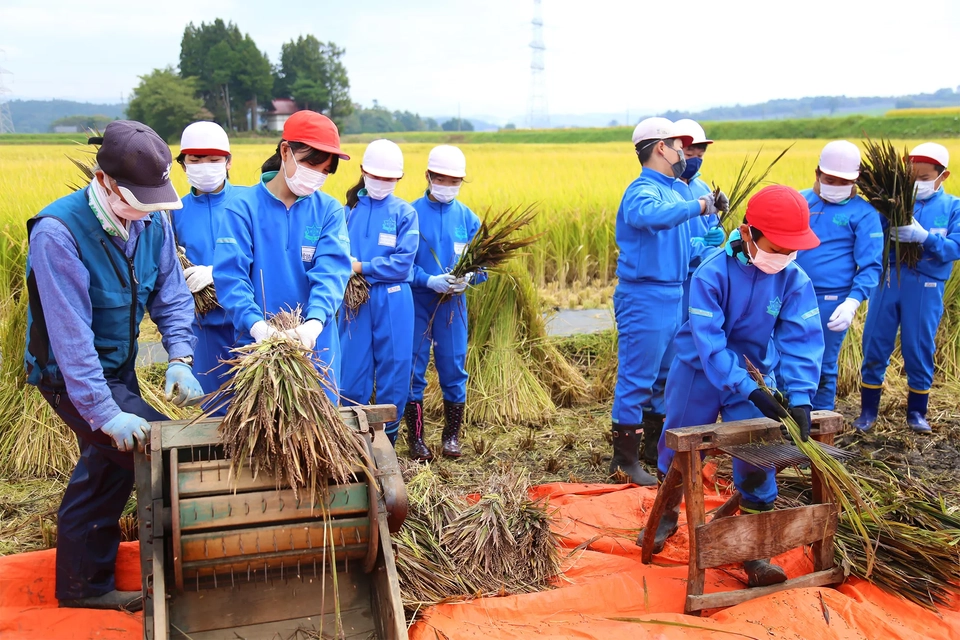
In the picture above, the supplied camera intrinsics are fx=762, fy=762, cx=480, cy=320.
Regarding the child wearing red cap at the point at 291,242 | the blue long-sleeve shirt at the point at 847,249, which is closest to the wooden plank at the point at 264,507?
the child wearing red cap at the point at 291,242

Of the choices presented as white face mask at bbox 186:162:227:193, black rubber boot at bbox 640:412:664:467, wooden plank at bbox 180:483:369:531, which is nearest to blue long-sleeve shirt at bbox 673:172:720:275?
black rubber boot at bbox 640:412:664:467

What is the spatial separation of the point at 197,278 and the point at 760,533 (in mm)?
2693

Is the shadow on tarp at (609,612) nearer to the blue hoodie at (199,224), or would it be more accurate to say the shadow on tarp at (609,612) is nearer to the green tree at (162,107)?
the blue hoodie at (199,224)

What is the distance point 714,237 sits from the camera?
4.57m

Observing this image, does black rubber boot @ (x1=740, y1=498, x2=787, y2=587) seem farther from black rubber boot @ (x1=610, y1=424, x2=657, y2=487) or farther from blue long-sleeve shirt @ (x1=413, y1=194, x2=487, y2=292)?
blue long-sleeve shirt @ (x1=413, y1=194, x2=487, y2=292)

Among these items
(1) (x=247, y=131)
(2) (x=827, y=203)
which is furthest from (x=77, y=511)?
(1) (x=247, y=131)

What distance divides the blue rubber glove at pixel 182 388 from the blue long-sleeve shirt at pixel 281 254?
45cm

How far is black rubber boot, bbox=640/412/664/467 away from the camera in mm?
4543

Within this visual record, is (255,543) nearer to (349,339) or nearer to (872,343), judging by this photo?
(349,339)

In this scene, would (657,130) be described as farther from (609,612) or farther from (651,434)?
(609,612)

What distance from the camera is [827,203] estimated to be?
181 inches

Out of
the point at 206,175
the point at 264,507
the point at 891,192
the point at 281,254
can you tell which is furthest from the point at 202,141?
the point at 891,192

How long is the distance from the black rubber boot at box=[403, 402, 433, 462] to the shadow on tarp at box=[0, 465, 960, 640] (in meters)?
1.52

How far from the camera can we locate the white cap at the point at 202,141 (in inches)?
157
